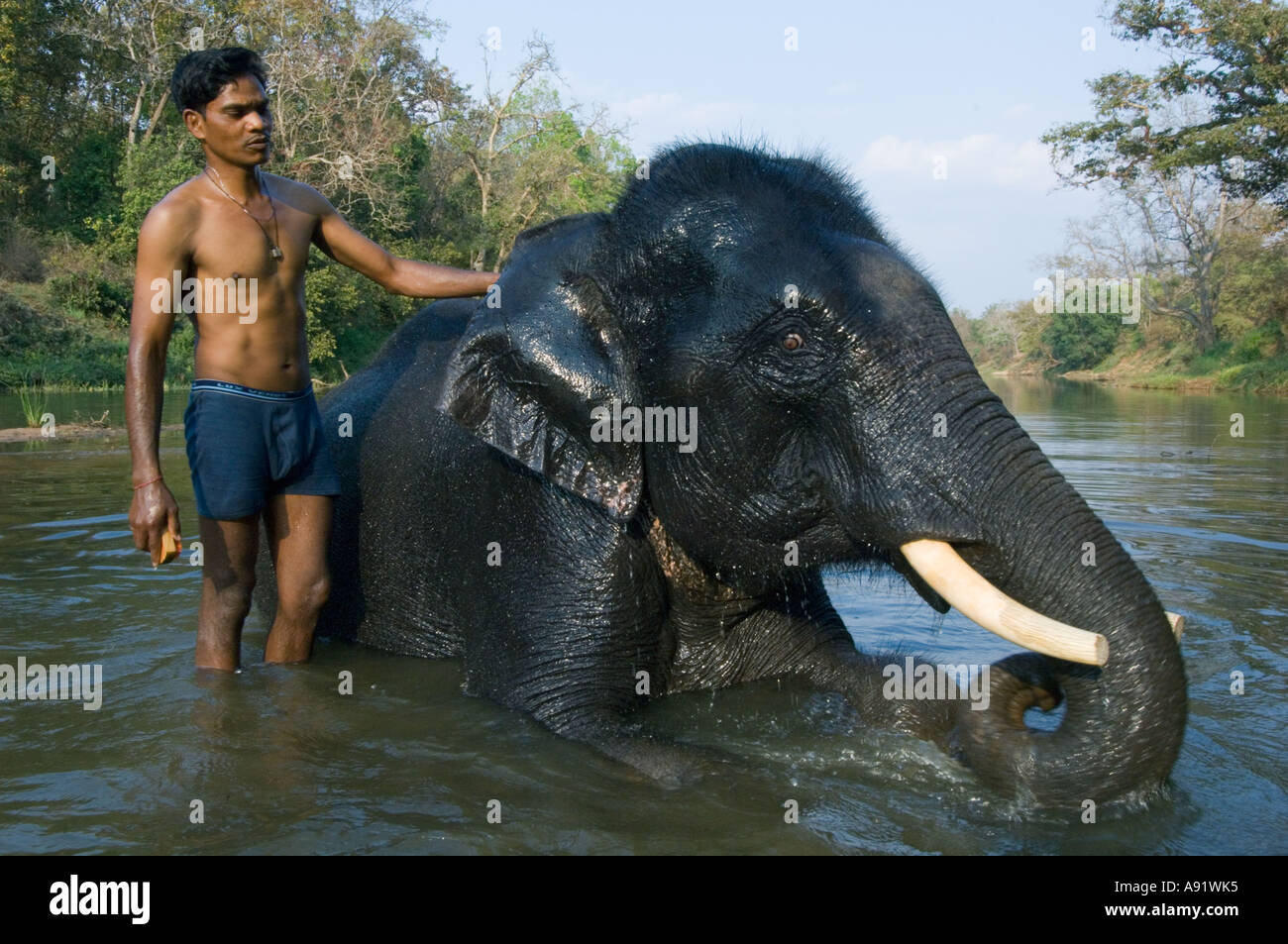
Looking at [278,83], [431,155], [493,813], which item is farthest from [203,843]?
[431,155]

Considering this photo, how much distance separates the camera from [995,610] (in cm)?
345

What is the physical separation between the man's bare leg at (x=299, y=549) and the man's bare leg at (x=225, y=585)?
0.11 meters

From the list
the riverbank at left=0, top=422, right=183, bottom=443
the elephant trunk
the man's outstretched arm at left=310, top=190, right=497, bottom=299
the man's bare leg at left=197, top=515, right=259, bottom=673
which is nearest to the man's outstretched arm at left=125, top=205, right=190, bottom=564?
the man's bare leg at left=197, top=515, right=259, bottom=673

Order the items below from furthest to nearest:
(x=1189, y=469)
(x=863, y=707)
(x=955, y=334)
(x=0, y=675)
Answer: (x=1189, y=469) < (x=0, y=675) < (x=863, y=707) < (x=955, y=334)

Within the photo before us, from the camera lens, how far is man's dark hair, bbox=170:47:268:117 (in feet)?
15.8

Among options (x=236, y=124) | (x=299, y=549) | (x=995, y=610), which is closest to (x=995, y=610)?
(x=995, y=610)

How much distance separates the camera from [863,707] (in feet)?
16.2

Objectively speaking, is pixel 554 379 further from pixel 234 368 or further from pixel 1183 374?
pixel 1183 374

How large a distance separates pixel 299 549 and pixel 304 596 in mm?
237

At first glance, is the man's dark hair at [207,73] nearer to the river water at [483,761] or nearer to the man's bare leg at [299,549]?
the man's bare leg at [299,549]

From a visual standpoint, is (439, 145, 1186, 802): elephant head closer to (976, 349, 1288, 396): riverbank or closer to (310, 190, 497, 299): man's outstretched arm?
(310, 190, 497, 299): man's outstretched arm

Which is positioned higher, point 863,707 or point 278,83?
point 278,83
